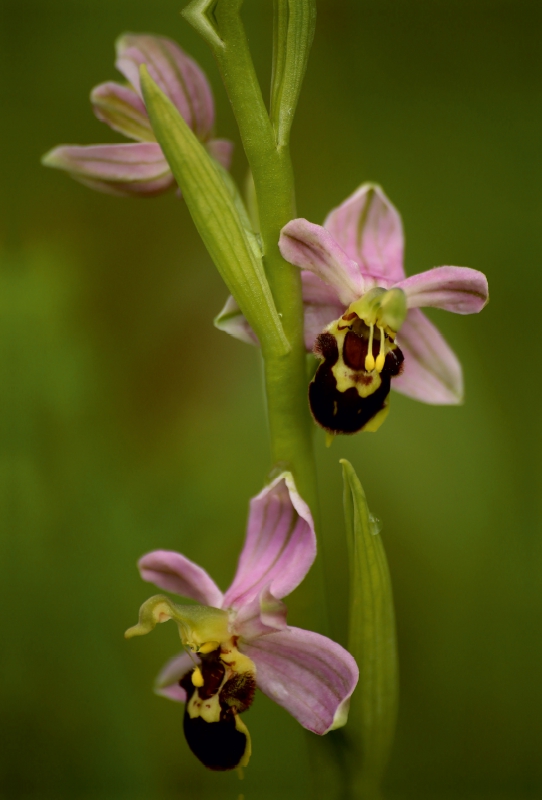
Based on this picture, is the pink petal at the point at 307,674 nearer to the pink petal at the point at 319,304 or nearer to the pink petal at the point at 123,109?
the pink petal at the point at 319,304

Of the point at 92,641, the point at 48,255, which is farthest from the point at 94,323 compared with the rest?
the point at 92,641

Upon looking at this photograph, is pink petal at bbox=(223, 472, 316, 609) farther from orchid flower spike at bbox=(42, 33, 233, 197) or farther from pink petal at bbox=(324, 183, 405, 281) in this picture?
orchid flower spike at bbox=(42, 33, 233, 197)

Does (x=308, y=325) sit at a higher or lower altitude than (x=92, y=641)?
higher

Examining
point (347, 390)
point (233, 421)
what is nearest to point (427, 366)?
point (347, 390)

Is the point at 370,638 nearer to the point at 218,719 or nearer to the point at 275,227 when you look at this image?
the point at 218,719

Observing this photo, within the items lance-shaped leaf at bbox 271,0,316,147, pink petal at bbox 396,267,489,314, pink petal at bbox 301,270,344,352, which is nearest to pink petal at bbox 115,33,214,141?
lance-shaped leaf at bbox 271,0,316,147

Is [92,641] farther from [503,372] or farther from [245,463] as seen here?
[503,372]

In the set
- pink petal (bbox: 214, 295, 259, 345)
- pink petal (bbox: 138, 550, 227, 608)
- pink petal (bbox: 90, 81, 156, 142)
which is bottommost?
pink petal (bbox: 138, 550, 227, 608)

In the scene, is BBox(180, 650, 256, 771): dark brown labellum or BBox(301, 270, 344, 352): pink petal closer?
BBox(180, 650, 256, 771): dark brown labellum
